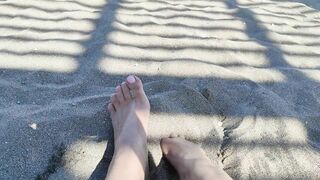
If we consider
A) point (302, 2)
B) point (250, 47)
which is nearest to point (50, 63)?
point (250, 47)

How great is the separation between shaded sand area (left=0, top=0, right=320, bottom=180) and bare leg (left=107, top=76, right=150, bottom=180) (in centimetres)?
6

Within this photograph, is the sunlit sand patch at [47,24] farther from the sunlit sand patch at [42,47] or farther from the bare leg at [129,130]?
the bare leg at [129,130]

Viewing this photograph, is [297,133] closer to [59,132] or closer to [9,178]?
[59,132]

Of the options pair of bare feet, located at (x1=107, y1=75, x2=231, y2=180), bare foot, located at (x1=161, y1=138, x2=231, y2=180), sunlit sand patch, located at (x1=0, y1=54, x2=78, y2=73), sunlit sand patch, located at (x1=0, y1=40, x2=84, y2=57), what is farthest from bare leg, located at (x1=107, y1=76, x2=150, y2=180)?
sunlit sand patch, located at (x1=0, y1=40, x2=84, y2=57)

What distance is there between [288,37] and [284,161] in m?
1.25

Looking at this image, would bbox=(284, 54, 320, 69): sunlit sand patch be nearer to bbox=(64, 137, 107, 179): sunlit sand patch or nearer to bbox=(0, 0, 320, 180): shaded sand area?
bbox=(0, 0, 320, 180): shaded sand area

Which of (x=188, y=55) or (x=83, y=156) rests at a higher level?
(x=188, y=55)

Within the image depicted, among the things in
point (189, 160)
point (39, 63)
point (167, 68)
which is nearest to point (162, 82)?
point (167, 68)

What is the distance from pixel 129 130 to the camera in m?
1.84

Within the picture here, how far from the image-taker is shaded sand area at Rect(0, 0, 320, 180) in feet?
5.93

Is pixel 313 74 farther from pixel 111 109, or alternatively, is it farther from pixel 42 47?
pixel 42 47

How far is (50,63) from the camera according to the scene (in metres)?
2.34

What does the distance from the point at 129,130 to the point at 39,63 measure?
2.51ft

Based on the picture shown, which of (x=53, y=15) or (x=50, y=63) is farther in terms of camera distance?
(x=53, y=15)
